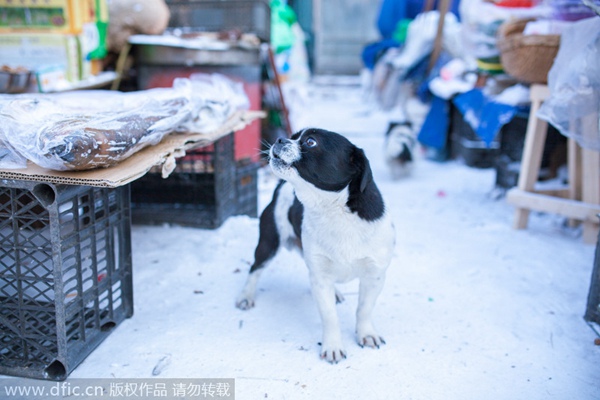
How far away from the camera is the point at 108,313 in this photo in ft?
7.60

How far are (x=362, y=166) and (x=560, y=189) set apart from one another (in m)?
2.62

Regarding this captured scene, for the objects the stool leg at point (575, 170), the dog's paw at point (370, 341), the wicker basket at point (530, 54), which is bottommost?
the dog's paw at point (370, 341)

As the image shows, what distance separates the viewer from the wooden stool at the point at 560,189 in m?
3.52

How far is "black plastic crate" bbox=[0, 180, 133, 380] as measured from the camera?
1860 millimetres

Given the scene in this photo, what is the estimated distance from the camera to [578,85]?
9.53 feet

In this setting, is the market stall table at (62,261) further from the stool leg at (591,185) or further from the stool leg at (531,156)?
the stool leg at (591,185)

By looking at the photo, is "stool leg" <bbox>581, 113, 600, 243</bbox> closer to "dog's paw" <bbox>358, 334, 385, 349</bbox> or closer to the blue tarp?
the blue tarp

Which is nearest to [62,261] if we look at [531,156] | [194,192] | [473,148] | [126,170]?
[126,170]

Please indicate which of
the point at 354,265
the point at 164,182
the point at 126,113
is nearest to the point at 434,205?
the point at 164,182

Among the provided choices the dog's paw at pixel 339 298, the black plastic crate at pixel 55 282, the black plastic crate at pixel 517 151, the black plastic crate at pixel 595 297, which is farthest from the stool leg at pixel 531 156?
the black plastic crate at pixel 55 282

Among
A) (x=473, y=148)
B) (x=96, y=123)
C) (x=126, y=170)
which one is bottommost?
(x=473, y=148)

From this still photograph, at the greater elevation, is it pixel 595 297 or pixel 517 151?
pixel 517 151

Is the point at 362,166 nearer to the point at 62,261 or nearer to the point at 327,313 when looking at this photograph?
the point at 327,313

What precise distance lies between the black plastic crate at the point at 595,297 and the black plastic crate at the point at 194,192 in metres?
2.28
